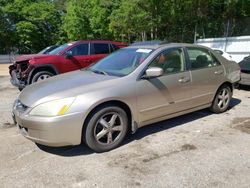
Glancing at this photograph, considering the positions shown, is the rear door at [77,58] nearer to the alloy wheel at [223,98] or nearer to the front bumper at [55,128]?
the alloy wheel at [223,98]

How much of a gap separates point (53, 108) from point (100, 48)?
607cm

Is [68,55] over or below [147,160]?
over

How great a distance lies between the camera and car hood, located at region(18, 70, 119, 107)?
368 cm

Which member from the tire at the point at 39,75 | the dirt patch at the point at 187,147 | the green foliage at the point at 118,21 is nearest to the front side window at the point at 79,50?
the tire at the point at 39,75

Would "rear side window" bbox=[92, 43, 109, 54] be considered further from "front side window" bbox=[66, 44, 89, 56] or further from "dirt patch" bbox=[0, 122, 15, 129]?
"dirt patch" bbox=[0, 122, 15, 129]

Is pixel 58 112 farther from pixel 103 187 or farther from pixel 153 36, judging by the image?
pixel 153 36

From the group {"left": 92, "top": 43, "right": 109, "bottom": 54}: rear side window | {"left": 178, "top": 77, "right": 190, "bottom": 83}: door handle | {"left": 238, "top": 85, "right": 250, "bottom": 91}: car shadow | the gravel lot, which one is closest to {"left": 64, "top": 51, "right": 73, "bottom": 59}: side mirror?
{"left": 92, "top": 43, "right": 109, "bottom": 54}: rear side window

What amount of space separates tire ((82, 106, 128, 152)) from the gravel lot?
131 mm

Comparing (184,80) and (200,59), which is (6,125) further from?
(200,59)

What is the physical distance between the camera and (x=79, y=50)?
29.3ft

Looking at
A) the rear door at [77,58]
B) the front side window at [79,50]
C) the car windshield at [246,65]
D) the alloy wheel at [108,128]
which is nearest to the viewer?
the alloy wheel at [108,128]

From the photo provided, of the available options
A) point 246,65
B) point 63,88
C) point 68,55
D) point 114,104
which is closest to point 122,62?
point 114,104

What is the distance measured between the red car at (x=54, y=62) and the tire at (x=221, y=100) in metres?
4.62

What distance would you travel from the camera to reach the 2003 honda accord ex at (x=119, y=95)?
11.8 ft
